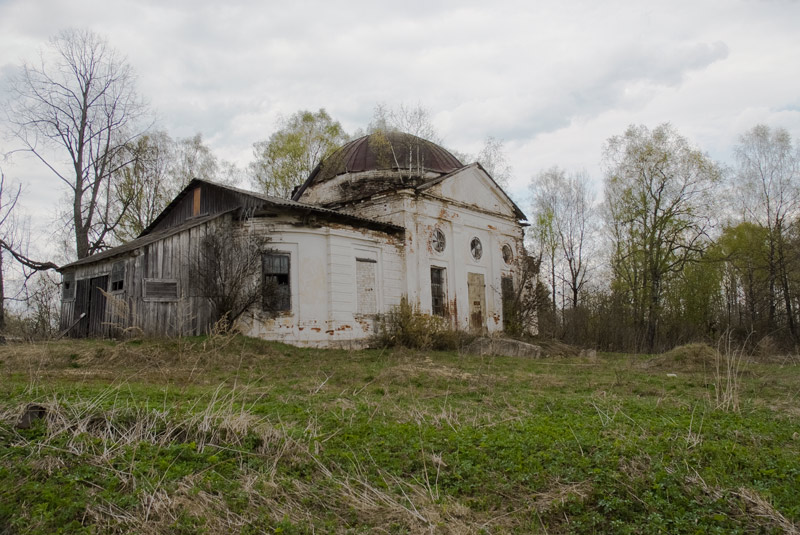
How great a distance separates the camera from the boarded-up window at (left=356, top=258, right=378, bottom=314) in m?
17.9

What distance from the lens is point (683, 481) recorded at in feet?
12.8

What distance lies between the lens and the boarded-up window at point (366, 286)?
58.8 ft

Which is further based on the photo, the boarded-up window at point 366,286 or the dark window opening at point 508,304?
the dark window opening at point 508,304

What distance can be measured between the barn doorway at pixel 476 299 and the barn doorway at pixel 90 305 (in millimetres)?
12802

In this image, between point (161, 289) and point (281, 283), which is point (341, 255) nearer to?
point (281, 283)

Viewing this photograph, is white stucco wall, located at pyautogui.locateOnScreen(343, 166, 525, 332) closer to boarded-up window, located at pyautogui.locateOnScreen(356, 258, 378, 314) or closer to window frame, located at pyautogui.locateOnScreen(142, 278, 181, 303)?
boarded-up window, located at pyautogui.locateOnScreen(356, 258, 378, 314)

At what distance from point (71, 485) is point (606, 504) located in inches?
148

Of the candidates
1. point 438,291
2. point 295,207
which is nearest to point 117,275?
point 295,207

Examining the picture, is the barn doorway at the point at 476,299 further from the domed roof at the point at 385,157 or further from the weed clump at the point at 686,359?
the weed clump at the point at 686,359

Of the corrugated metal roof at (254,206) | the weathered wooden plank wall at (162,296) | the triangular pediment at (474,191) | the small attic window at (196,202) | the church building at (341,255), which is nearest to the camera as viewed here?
the weathered wooden plank wall at (162,296)

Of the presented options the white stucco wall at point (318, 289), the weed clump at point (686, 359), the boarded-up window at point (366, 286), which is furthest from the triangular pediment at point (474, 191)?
the weed clump at point (686, 359)

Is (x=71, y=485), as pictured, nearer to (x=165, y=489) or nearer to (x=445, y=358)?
(x=165, y=489)

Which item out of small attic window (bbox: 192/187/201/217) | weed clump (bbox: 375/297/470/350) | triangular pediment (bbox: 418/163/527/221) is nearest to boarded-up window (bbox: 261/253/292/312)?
weed clump (bbox: 375/297/470/350)

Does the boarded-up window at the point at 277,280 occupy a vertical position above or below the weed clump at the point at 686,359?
above
